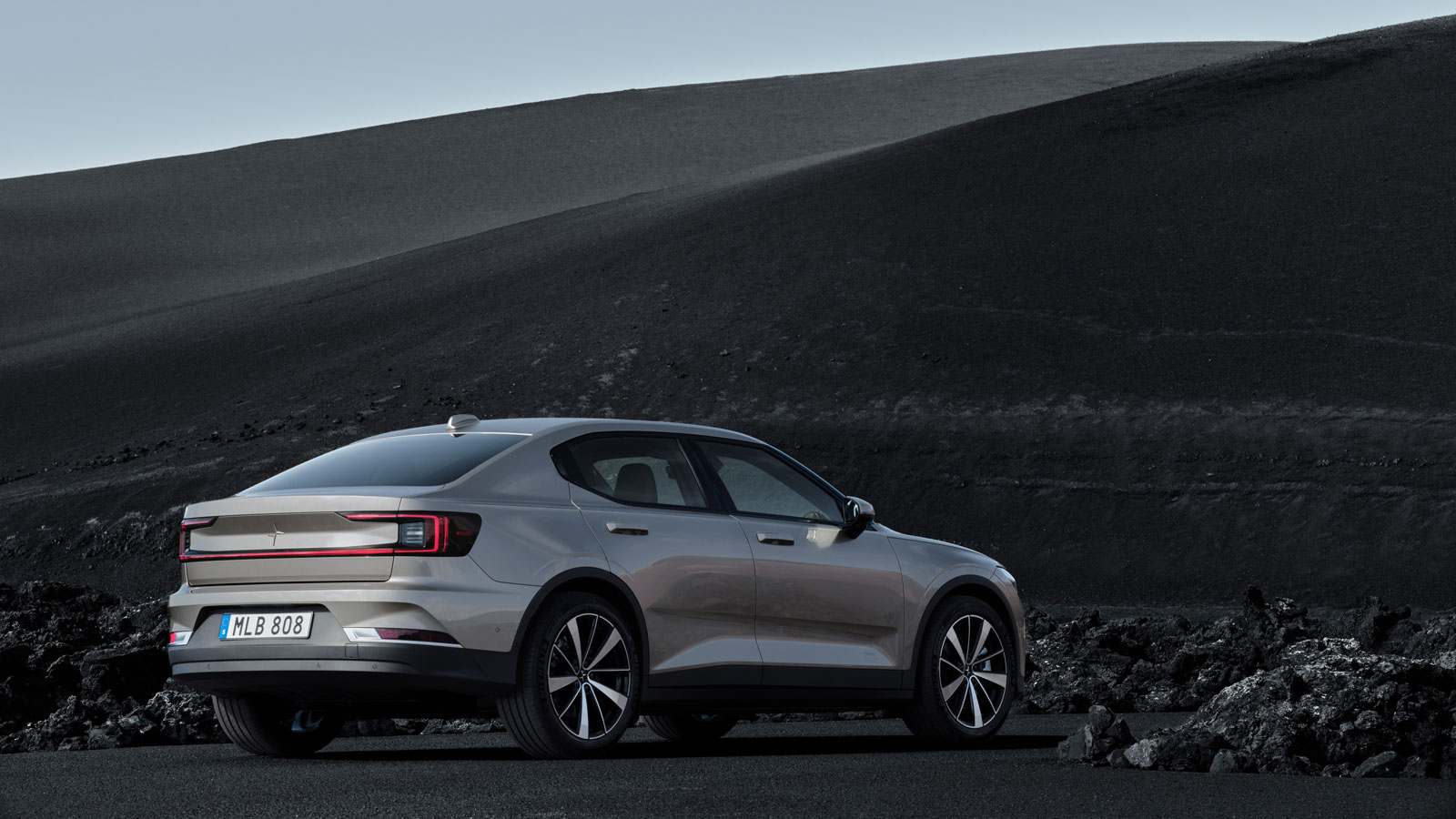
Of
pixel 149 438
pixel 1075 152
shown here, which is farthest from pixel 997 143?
pixel 149 438

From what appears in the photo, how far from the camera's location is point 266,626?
8.50 metres

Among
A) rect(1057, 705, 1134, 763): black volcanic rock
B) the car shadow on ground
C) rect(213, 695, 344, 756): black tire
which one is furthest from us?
the car shadow on ground

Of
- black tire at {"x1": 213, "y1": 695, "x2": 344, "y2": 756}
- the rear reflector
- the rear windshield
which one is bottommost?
black tire at {"x1": 213, "y1": 695, "x2": 344, "y2": 756}

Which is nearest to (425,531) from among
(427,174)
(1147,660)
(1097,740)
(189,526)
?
(189,526)

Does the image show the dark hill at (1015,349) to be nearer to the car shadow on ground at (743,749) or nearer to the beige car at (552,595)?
the car shadow on ground at (743,749)

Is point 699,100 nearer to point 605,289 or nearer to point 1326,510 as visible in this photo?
point 605,289

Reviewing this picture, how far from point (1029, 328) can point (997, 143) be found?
14887mm

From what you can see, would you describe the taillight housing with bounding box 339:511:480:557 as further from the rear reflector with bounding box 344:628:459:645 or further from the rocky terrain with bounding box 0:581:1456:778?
the rocky terrain with bounding box 0:581:1456:778

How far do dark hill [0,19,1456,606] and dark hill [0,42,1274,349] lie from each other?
17.3 m

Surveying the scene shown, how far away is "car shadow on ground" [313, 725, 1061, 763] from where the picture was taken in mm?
9570

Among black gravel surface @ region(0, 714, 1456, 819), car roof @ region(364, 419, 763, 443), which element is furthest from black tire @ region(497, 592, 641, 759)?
car roof @ region(364, 419, 763, 443)

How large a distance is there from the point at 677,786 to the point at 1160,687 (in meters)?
5.98

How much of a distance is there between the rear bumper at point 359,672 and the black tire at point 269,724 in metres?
0.65

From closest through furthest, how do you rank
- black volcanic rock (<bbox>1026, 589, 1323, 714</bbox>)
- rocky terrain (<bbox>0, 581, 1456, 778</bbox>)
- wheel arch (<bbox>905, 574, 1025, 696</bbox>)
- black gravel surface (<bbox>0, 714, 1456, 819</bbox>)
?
black gravel surface (<bbox>0, 714, 1456, 819</bbox>), rocky terrain (<bbox>0, 581, 1456, 778</bbox>), wheel arch (<bbox>905, 574, 1025, 696</bbox>), black volcanic rock (<bbox>1026, 589, 1323, 714</bbox>)
